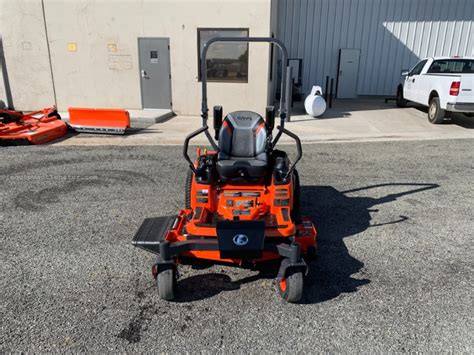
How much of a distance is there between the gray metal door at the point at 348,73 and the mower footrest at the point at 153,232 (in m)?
14.0

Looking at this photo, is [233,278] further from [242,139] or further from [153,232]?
[242,139]

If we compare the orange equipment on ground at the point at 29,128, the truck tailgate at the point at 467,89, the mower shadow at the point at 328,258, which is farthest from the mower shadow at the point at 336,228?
the orange equipment on ground at the point at 29,128

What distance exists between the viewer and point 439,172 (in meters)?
7.20

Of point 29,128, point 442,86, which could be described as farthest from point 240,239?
point 442,86

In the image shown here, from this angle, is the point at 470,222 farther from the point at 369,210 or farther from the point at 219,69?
the point at 219,69

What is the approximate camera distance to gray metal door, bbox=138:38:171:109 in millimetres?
12188

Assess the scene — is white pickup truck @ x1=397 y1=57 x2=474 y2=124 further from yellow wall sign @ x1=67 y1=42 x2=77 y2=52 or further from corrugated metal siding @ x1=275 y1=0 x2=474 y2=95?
yellow wall sign @ x1=67 y1=42 x2=77 y2=52

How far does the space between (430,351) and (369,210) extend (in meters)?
2.76

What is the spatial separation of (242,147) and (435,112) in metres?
9.07

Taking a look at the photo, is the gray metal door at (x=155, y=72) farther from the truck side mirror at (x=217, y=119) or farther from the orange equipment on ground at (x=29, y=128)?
the truck side mirror at (x=217, y=119)

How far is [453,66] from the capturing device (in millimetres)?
12047

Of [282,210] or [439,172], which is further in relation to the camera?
[439,172]

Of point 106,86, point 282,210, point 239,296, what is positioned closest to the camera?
point 239,296

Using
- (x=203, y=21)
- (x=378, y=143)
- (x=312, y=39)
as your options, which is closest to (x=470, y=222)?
(x=378, y=143)
